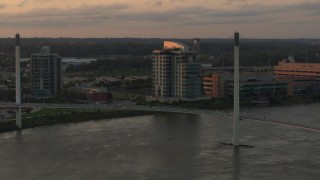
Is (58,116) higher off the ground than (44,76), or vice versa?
(44,76)

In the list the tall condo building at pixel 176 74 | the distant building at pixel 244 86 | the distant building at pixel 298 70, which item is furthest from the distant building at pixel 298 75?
the tall condo building at pixel 176 74

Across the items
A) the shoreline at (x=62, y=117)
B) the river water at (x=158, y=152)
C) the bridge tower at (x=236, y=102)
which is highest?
the bridge tower at (x=236, y=102)

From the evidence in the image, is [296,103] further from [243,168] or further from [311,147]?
[243,168]

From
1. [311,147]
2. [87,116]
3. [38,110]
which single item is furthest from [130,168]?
Result: [38,110]

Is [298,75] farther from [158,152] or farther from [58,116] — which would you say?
[158,152]

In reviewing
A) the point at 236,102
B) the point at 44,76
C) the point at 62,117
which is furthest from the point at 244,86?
the point at 236,102

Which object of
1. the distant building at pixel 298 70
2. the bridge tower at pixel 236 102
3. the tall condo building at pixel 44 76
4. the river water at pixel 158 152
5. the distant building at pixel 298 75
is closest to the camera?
the river water at pixel 158 152

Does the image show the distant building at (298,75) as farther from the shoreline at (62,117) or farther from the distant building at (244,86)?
the shoreline at (62,117)
